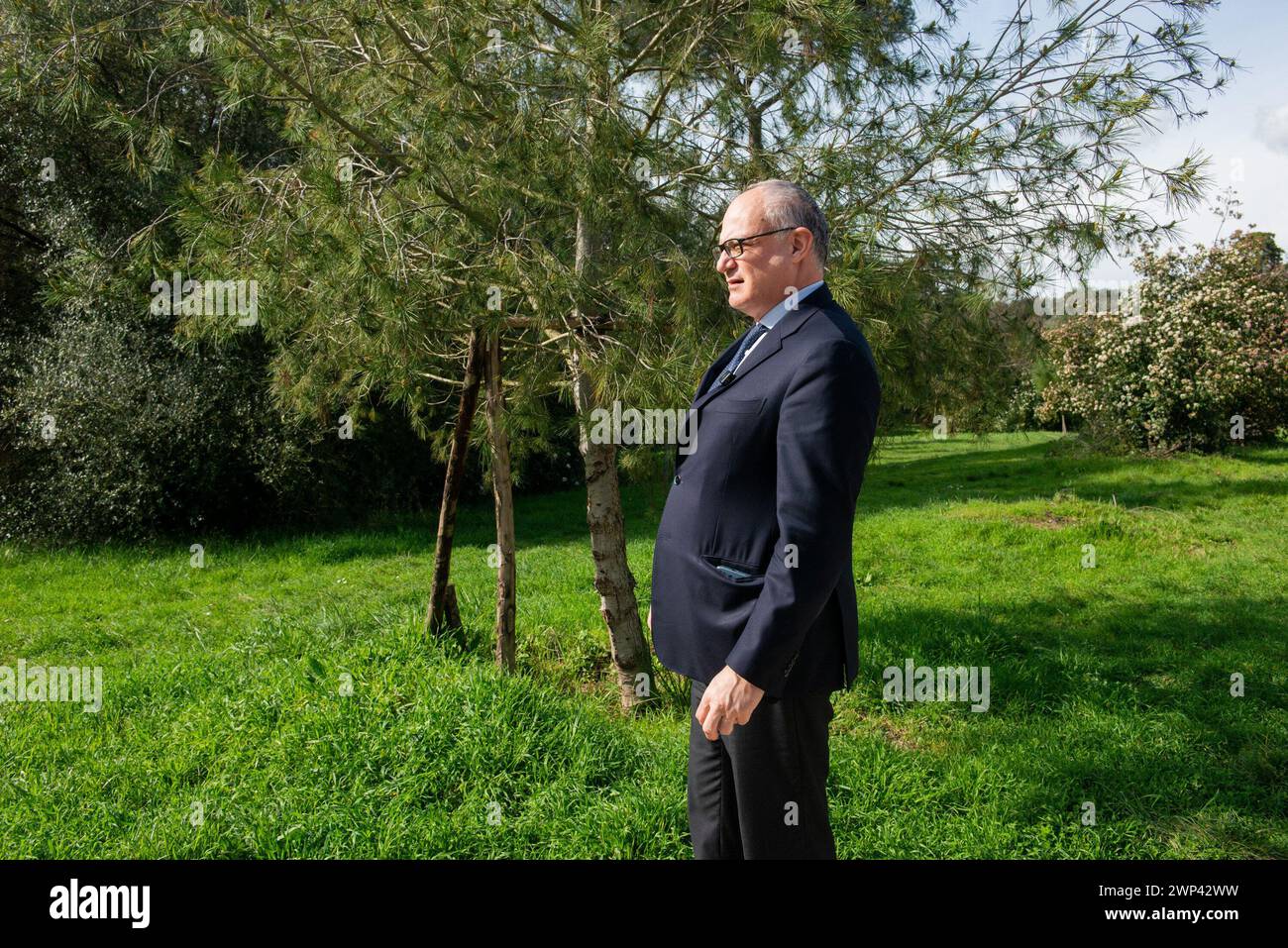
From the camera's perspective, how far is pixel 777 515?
6.29 ft

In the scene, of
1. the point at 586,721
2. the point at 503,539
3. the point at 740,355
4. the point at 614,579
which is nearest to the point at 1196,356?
the point at 614,579

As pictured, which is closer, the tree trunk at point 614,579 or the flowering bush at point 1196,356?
the tree trunk at point 614,579

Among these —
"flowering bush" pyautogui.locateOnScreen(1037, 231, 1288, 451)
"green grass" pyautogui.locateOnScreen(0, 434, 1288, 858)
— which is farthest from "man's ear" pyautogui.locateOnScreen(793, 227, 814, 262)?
"flowering bush" pyautogui.locateOnScreen(1037, 231, 1288, 451)

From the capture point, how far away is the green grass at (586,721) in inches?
119

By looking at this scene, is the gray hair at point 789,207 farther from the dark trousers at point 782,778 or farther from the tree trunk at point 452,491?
the tree trunk at point 452,491

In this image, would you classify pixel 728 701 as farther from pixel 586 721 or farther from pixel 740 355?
pixel 586 721

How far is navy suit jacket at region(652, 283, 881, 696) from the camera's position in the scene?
182cm

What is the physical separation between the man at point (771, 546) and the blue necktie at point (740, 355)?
0.04ft

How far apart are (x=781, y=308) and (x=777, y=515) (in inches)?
21.5

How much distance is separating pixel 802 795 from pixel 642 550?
19.5 feet

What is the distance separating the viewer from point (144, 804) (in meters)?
3.27

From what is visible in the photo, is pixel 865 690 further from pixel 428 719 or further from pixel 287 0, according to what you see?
pixel 287 0

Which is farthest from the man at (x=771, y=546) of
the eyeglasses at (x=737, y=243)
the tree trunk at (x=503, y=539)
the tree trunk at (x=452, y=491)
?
the tree trunk at (x=452, y=491)
